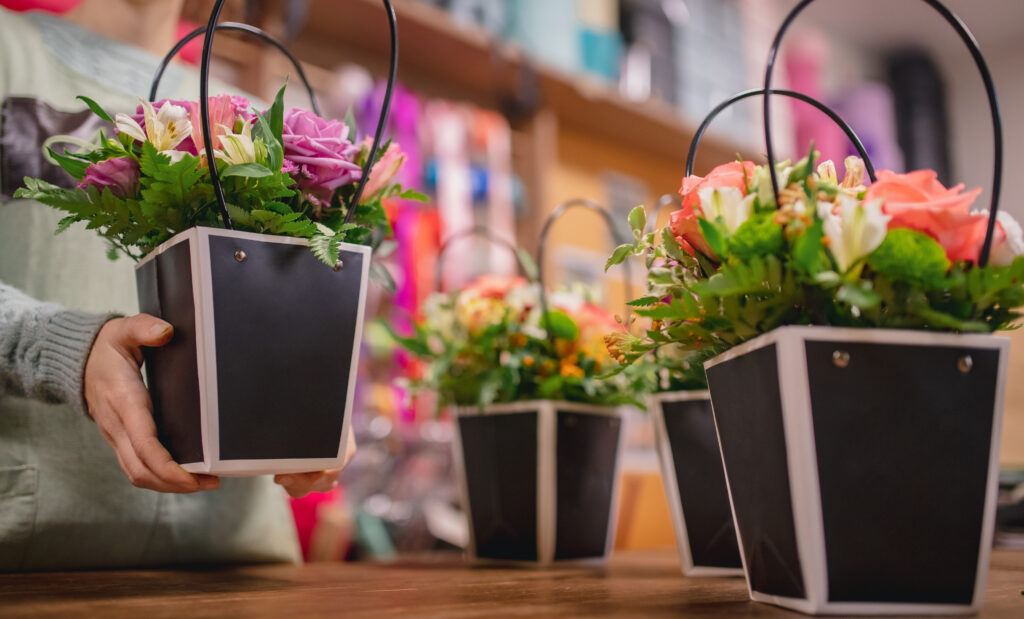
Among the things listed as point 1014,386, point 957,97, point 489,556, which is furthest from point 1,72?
point 957,97

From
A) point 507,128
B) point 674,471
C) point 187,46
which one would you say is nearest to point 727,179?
point 674,471

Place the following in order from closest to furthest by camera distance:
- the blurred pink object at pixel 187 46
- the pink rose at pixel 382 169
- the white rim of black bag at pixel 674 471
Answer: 1. the pink rose at pixel 382 169
2. the white rim of black bag at pixel 674 471
3. the blurred pink object at pixel 187 46

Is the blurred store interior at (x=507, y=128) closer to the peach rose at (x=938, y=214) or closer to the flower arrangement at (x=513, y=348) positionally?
the flower arrangement at (x=513, y=348)

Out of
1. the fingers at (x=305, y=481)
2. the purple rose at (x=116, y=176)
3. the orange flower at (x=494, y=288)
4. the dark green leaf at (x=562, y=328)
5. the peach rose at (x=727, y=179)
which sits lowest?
the fingers at (x=305, y=481)

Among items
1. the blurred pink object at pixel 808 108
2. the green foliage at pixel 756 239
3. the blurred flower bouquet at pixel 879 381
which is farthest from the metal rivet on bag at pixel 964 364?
the blurred pink object at pixel 808 108

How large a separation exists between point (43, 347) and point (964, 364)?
0.70 meters

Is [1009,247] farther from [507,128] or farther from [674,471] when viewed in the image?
[507,128]

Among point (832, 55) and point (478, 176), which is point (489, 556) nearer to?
point (478, 176)

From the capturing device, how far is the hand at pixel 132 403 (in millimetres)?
615

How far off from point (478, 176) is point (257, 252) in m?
1.44

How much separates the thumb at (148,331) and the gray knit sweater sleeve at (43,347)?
0.06 meters

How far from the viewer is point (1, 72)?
950 mm

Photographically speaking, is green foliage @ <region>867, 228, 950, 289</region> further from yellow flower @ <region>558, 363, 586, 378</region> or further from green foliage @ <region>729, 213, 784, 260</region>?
yellow flower @ <region>558, 363, 586, 378</region>

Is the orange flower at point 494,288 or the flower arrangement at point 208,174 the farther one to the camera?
the orange flower at point 494,288
